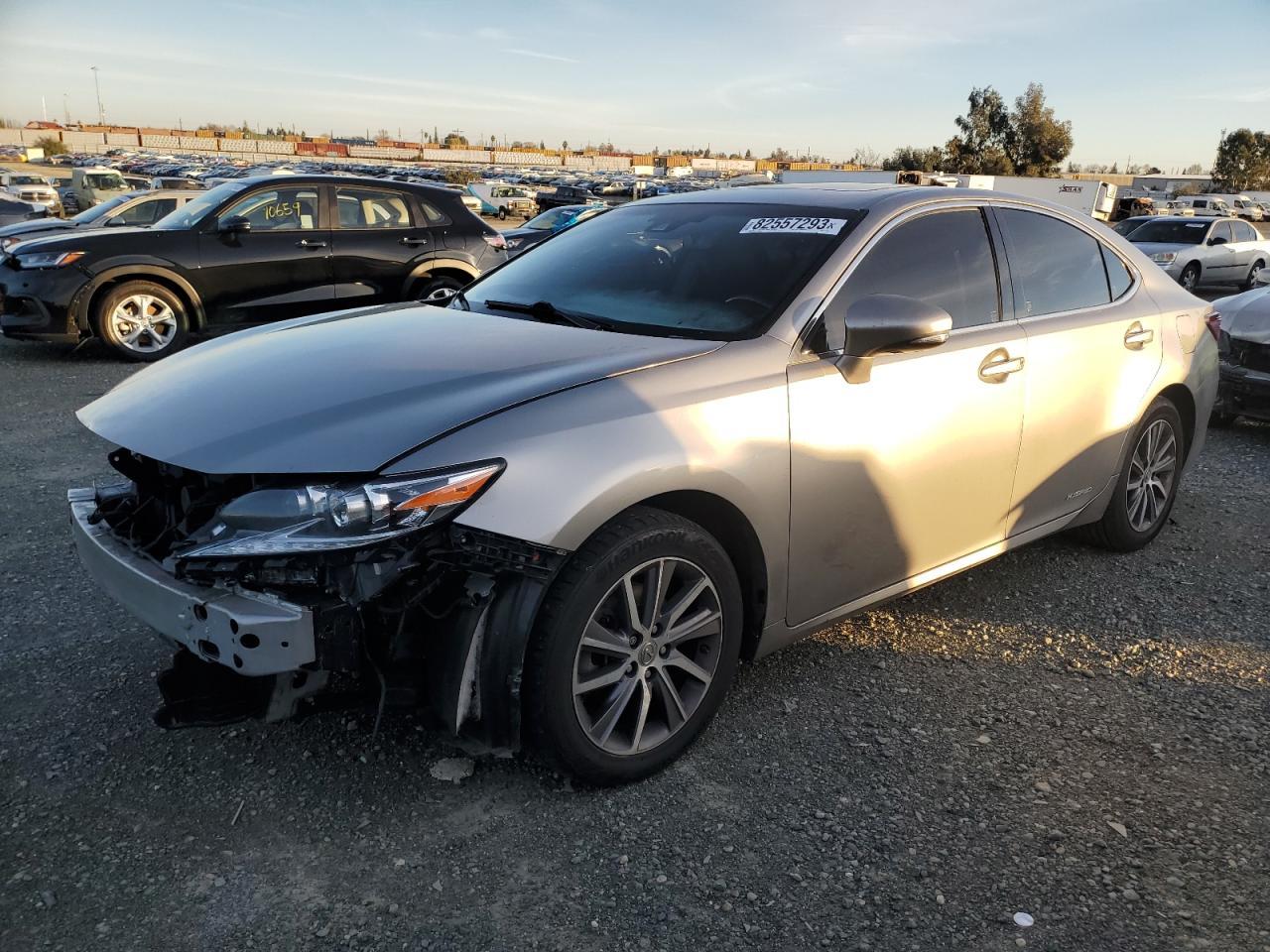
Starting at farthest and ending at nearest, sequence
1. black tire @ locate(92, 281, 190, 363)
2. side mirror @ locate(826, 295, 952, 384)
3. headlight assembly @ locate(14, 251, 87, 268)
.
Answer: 1. black tire @ locate(92, 281, 190, 363)
2. headlight assembly @ locate(14, 251, 87, 268)
3. side mirror @ locate(826, 295, 952, 384)

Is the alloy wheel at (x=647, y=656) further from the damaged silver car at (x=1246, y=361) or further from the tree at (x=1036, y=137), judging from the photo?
the tree at (x=1036, y=137)

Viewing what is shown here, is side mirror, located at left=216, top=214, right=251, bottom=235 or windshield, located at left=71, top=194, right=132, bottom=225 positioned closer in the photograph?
side mirror, located at left=216, top=214, right=251, bottom=235

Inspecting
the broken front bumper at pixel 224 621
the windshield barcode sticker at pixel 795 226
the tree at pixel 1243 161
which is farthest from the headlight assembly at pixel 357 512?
the tree at pixel 1243 161

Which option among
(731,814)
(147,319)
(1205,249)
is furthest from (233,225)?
(1205,249)

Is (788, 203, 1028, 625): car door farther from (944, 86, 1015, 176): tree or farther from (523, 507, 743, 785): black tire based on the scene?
(944, 86, 1015, 176): tree

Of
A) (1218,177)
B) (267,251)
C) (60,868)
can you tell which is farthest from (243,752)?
(1218,177)

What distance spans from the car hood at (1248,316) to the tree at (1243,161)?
6612 centimetres

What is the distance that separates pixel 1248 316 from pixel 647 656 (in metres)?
6.63

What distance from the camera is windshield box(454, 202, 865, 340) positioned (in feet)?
10.3

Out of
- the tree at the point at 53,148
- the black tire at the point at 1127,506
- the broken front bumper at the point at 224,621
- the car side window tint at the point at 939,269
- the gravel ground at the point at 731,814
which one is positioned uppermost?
the tree at the point at 53,148

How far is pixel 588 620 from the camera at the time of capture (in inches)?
99.6

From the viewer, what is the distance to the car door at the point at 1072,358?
375 centimetres

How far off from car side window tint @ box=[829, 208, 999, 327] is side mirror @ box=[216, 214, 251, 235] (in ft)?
24.0

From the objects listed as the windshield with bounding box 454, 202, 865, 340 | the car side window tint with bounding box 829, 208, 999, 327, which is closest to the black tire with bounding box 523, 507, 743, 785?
the windshield with bounding box 454, 202, 865, 340
